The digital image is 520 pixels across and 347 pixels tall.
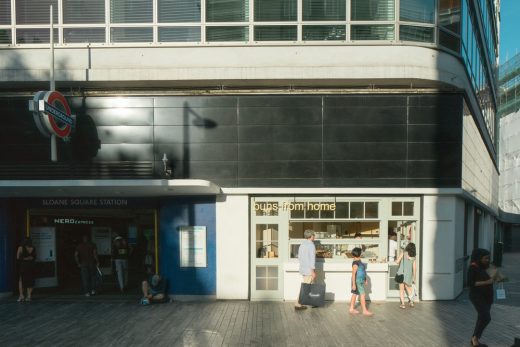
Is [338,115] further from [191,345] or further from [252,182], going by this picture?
[191,345]

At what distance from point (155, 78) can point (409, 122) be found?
6369 mm

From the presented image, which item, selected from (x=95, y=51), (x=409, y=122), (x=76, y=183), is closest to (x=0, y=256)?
(x=76, y=183)

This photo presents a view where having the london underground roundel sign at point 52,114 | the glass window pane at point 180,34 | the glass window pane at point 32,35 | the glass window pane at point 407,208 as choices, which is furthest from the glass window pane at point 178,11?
the glass window pane at point 407,208

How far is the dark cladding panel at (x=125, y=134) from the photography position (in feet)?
30.9

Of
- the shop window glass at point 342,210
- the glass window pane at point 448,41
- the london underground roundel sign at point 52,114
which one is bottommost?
the shop window glass at point 342,210

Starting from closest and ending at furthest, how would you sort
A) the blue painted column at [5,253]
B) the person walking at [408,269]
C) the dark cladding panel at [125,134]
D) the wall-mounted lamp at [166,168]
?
1. the person walking at [408,269]
2. the wall-mounted lamp at [166,168]
3. the dark cladding panel at [125,134]
4. the blue painted column at [5,253]

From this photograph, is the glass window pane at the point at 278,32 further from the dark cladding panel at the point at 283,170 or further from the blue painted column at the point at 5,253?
the blue painted column at the point at 5,253

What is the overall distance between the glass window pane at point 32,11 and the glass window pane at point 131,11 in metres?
1.64

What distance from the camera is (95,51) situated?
962cm

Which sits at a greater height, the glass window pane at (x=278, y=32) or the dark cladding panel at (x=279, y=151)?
the glass window pane at (x=278, y=32)

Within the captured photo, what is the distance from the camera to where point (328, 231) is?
9.45 metres

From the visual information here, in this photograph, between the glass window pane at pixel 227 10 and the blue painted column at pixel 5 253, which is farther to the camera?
the blue painted column at pixel 5 253

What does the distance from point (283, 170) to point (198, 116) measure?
2.49 m

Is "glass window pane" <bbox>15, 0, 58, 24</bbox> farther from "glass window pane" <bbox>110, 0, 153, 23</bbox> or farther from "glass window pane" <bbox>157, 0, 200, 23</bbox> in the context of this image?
"glass window pane" <bbox>157, 0, 200, 23</bbox>
